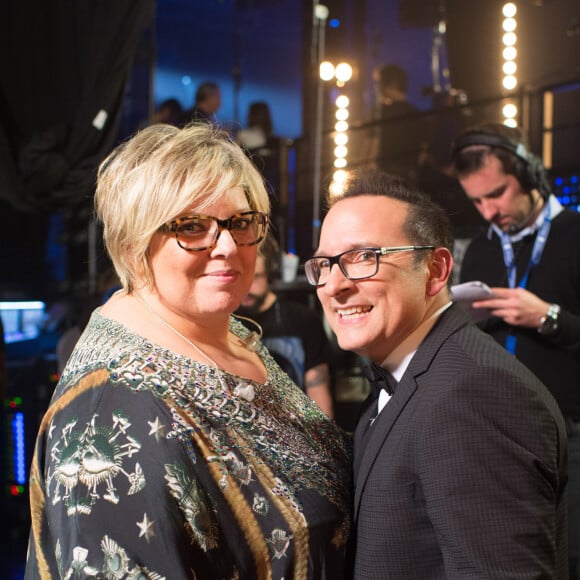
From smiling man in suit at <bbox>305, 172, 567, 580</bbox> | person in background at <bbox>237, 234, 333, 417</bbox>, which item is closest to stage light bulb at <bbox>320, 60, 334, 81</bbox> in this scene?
person in background at <bbox>237, 234, 333, 417</bbox>

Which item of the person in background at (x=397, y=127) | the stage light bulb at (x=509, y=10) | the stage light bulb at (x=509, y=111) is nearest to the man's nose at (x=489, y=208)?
the stage light bulb at (x=509, y=10)

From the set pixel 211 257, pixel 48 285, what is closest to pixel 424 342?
pixel 211 257

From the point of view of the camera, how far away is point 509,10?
152 inches

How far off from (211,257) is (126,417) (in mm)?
422

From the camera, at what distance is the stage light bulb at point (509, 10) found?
3.84 m

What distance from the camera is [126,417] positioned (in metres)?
1.26

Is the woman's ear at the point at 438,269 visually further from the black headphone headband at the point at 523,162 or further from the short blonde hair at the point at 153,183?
the black headphone headband at the point at 523,162

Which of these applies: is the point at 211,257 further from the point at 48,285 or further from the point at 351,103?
the point at 351,103

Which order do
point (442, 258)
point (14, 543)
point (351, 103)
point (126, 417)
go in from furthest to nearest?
point (351, 103), point (14, 543), point (442, 258), point (126, 417)

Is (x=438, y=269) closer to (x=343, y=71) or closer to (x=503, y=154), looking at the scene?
(x=503, y=154)

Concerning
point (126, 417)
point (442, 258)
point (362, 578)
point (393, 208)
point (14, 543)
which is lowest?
point (14, 543)

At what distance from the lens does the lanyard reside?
2.72 meters

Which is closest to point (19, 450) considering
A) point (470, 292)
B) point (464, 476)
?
point (470, 292)

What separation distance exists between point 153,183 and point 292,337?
6.63 ft
